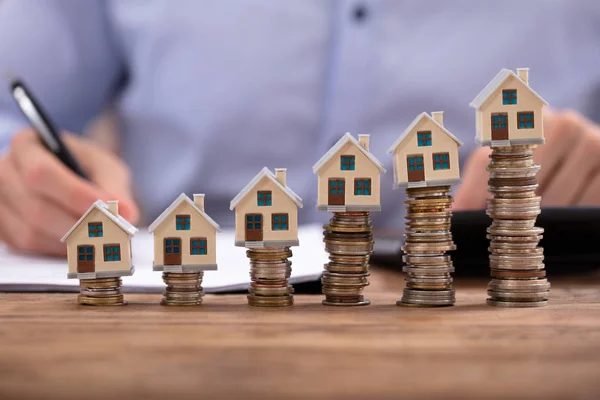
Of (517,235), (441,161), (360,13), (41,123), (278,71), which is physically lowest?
(517,235)

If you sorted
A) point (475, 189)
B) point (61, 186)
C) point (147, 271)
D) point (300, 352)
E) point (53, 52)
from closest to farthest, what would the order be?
point (300, 352) < point (147, 271) < point (61, 186) < point (475, 189) < point (53, 52)

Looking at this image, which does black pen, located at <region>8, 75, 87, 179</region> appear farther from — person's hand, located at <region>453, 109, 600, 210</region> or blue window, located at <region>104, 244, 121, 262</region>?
person's hand, located at <region>453, 109, 600, 210</region>

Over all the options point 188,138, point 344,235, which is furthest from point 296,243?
point 188,138

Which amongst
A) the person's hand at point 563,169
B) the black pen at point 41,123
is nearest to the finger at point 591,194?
the person's hand at point 563,169

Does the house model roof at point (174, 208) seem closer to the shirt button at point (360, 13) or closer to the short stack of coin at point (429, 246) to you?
the short stack of coin at point (429, 246)

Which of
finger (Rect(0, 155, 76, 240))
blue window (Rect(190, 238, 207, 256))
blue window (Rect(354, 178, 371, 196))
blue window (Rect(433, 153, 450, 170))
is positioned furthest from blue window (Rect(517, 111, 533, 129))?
finger (Rect(0, 155, 76, 240))

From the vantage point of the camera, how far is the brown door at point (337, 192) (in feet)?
3.30

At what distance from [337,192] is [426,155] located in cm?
13

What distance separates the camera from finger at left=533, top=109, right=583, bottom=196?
5.14 feet

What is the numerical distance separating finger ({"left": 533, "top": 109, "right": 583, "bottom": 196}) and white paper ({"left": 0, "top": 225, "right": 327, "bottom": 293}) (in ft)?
1.63

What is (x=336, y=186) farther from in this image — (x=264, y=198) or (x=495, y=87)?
(x=495, y=87)

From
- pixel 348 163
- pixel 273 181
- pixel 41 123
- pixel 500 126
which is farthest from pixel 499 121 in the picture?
pixel 41 123

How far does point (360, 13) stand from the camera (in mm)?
1969

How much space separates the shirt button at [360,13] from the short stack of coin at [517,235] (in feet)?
3.53
